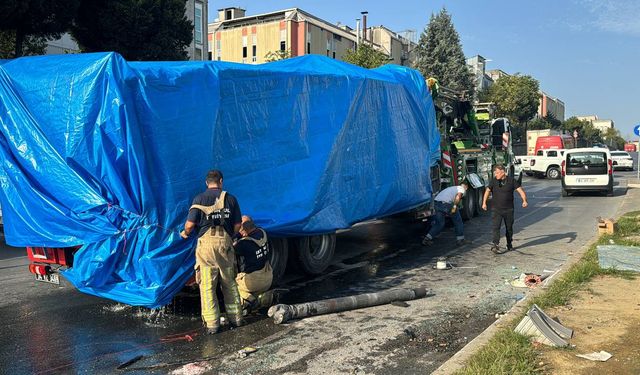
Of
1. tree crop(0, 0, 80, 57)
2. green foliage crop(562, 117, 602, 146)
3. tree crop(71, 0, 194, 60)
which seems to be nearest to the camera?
tree crop(0, 0, 80, 57)

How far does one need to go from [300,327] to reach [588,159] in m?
17.7

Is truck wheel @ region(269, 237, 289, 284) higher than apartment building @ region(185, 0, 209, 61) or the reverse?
the reverse

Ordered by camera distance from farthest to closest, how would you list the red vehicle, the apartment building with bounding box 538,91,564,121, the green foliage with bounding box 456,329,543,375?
the apartment building with bounding box 538,91,564,121, the red vehicle, the green foliage with bounding box 456,329,543,375

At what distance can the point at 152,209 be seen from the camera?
508 centimetres

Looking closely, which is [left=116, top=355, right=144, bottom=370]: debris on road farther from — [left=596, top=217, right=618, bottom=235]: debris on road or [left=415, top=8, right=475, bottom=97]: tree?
[left=415, top=8, right=475, bottom=97]: tree

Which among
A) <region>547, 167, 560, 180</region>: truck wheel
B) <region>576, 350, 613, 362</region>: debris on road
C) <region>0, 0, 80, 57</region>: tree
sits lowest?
<region>576, 350, 613, 362</region>: debris on road

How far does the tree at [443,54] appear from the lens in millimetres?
49406

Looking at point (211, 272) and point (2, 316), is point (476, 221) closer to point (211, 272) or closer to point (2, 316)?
point (211, 272)

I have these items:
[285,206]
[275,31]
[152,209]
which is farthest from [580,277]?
[275,31]

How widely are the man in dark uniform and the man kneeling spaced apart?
1.33 ft

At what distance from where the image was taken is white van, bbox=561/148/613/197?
64.4 feet

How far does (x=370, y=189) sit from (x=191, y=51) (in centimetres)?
2882

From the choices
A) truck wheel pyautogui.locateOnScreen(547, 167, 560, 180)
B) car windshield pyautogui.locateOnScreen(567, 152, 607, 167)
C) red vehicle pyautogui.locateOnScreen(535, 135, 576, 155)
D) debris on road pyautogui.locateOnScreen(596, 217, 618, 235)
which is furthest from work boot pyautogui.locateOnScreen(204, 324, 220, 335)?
red vehicle pyautogui.locateOnScreen(535, 135, 576, 155)

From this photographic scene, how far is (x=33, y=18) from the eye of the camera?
13.7m
